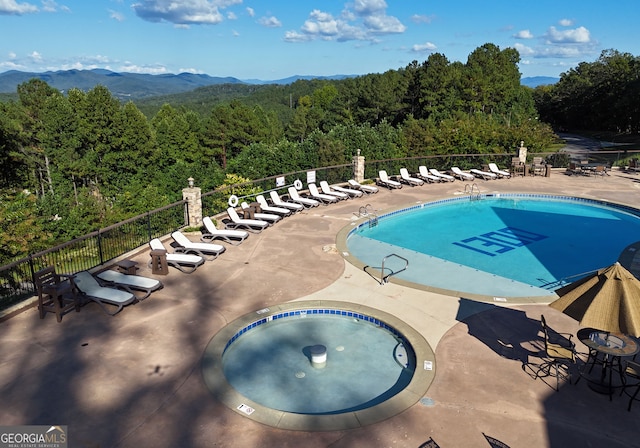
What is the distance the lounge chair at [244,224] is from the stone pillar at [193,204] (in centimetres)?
95

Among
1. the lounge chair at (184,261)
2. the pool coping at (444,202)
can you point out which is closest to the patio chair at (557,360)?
the pool coping at (444,202)

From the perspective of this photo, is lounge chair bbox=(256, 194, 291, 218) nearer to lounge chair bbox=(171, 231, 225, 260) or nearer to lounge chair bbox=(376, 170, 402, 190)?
lounge chair bbox=(171, 231, 225, 260)

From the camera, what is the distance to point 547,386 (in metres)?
6.93

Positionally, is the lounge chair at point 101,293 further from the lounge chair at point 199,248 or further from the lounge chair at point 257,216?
the lounge chair at point 257,216

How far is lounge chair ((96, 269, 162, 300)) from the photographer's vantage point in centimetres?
986

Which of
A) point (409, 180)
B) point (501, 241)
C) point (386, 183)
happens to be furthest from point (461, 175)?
point (501, 241)

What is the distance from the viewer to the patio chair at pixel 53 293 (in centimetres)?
881

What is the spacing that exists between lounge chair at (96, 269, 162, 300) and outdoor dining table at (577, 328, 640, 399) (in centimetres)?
845

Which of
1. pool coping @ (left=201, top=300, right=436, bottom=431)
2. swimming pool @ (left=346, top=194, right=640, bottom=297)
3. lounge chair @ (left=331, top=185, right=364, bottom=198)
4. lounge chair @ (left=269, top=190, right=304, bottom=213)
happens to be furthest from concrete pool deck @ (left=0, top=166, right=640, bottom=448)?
lounge chair @ (left=331, top=185, right=364, bottom=198)

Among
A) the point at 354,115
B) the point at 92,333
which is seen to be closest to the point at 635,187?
the point at 92,333

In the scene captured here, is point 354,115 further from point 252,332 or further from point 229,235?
point 252,332

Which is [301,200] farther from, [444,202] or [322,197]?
[444,202]

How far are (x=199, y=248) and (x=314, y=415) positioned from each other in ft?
23.5

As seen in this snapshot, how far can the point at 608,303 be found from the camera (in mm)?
6402
